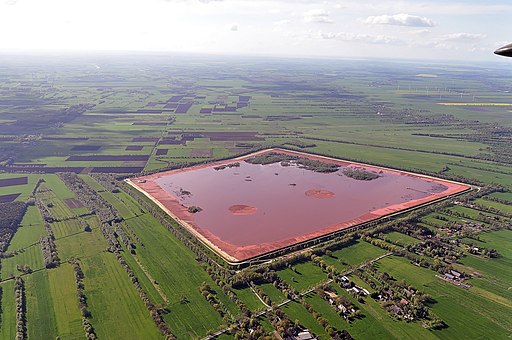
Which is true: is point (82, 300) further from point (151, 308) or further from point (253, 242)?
point (253, 242)

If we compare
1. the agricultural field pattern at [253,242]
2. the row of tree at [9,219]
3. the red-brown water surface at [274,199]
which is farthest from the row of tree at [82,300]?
the red-brown water surface at [274,199]

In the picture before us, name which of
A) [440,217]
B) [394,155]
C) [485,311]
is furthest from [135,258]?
[394,155]

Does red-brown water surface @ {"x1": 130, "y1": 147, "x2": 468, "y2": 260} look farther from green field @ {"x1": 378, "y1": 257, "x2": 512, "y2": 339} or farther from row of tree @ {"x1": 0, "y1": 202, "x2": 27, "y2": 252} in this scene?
row of tree @ {"x1": 0, "y1": 202, "x2": 27, "y2": 252}

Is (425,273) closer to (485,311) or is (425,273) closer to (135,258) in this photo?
(485,311)

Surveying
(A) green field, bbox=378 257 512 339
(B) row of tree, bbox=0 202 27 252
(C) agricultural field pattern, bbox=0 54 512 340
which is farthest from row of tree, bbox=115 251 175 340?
(A) green field, bbox=378 257 512 339

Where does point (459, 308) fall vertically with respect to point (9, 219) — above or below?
below

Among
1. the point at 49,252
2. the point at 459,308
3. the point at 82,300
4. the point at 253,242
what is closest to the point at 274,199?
the point at 253,242

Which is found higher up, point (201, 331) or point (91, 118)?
point (91, 118)

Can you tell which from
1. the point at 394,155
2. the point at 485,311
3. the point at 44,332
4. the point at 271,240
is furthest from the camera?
the point at 394,155
